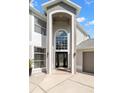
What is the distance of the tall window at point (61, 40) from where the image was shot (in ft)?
50.6

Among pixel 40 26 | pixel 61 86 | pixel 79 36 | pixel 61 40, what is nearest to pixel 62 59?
pixel 61 40

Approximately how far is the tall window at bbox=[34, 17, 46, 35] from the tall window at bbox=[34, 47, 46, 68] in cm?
171

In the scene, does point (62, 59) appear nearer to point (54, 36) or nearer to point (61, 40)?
point (61, 40)

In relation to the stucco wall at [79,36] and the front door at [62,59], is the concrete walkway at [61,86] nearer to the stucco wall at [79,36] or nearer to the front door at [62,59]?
the front door at [62,59]

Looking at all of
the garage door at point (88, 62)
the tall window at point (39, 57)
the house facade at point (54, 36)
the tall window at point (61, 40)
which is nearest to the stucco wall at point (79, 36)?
the house facade at point (54, 36)

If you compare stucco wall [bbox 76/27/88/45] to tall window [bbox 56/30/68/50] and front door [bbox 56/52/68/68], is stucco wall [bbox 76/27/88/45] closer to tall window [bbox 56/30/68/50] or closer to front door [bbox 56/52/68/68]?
tall window [bbox 56/30/68/50]

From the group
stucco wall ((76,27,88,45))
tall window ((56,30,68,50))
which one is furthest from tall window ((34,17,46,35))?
stucco wall ((76,27,88,45))

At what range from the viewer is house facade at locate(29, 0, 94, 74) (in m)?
11.8

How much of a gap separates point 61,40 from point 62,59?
2.34 m
